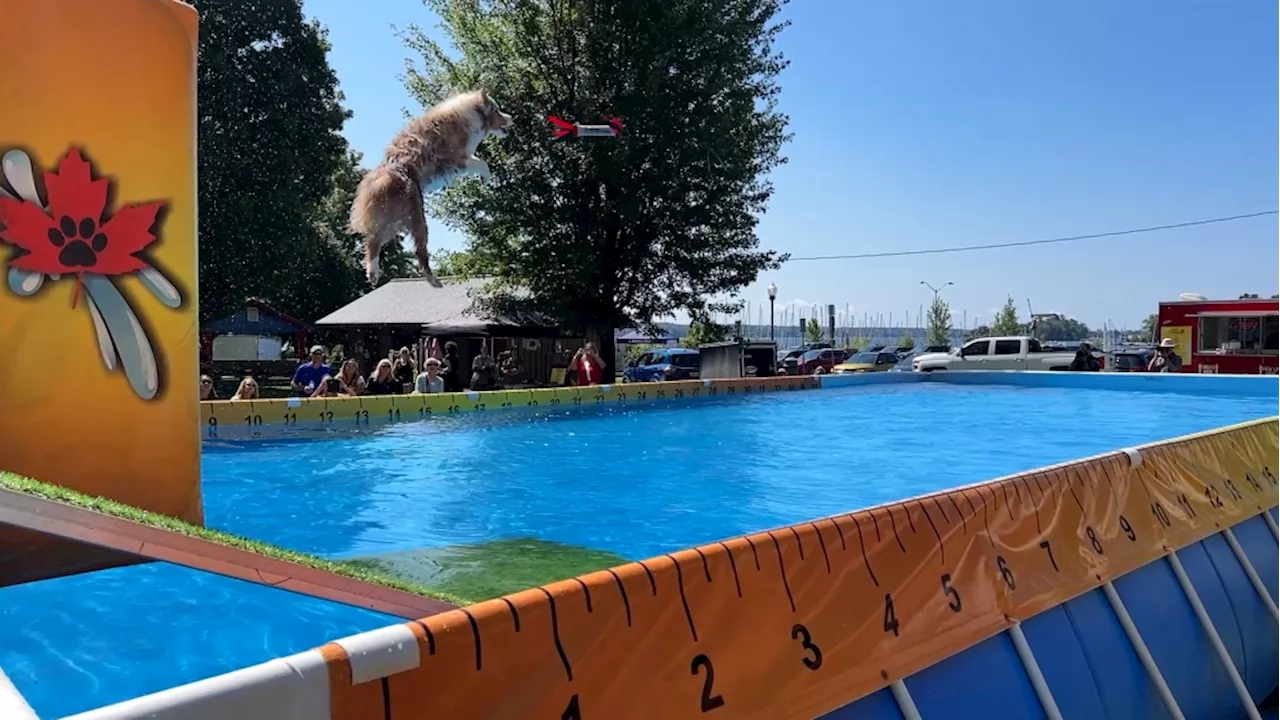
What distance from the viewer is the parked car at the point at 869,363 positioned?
A: 110 ft

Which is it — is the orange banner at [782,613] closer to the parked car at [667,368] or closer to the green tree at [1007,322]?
the parked car at [667,368]

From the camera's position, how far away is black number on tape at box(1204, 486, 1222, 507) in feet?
15.9

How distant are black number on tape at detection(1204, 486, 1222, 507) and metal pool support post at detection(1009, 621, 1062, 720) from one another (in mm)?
2373

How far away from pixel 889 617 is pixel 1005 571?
850 millimetres

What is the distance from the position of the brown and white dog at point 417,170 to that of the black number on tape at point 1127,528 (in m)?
4.44

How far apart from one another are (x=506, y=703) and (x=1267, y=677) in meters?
4.62

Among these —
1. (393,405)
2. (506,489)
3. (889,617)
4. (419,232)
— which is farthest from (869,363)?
(889,617)

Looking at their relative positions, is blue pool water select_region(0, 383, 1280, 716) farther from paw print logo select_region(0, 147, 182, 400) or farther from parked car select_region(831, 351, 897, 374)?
parked car select_region(831, 351, 897, 374)

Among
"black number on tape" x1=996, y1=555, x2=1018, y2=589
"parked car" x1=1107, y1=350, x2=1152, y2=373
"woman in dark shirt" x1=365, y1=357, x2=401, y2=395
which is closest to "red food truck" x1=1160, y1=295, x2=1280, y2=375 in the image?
"parked car" x1=1107, y1=350, x2=1152, y2=373

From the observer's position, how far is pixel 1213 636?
4.06m

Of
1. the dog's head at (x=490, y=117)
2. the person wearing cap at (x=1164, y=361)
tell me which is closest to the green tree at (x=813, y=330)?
the person wearing cap at (x=1164, y=361)

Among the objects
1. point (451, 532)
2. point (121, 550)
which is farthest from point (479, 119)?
point (121, 550)

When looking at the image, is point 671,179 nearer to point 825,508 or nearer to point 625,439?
point 625,439

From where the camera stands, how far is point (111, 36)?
183 inches
